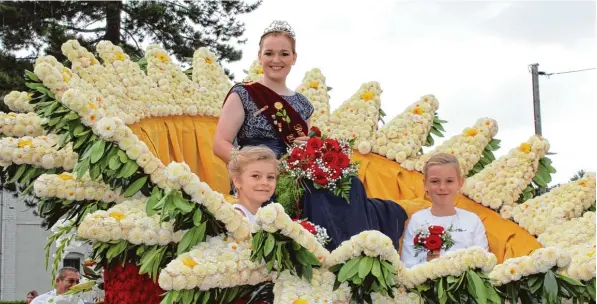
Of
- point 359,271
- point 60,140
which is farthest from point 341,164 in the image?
point 60,140

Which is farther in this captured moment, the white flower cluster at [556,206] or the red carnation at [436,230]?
the white flower cluster at [556,206]

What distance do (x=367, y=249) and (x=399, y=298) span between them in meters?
0.40

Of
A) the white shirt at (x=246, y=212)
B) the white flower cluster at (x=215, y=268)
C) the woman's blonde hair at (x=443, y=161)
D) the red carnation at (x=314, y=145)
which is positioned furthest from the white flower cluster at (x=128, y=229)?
the woman's blonde hair at (x=443, y=161)

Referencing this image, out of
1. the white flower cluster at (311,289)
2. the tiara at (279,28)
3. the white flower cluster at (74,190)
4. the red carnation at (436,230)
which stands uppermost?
the tiara at (279,28)

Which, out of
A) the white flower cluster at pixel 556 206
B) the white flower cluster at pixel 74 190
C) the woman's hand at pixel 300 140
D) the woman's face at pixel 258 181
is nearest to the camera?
the woman's face at pixel 258 181

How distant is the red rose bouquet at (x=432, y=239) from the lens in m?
4.75

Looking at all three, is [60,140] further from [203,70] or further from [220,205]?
[203,70]

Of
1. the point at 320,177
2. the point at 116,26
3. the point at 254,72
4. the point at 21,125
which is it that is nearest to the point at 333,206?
the point at 320,177

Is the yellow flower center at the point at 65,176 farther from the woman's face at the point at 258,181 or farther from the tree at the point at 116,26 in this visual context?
the tree at the point at 116,26

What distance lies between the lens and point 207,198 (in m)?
3.78

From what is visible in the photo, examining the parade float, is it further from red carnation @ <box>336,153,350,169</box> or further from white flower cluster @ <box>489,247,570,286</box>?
red carnation @ <box>336,153,350,169</box>

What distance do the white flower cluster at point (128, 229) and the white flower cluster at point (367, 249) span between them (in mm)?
753

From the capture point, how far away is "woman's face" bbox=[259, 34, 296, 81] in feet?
16.3

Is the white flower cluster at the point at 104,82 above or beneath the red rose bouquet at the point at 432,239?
above
